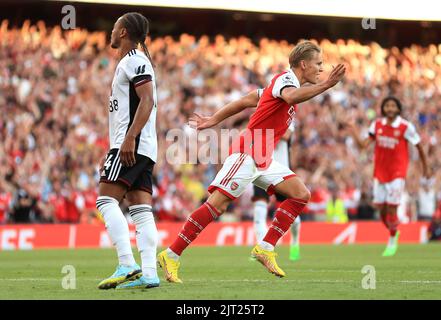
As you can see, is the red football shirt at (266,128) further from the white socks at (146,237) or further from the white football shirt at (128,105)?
the white socks at (146,237)

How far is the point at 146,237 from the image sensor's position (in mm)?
8789

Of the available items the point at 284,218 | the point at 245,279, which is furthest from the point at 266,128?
the point at 245,279

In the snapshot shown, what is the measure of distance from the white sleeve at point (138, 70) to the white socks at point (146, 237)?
1.18 metres

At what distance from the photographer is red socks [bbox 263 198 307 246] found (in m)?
10.1

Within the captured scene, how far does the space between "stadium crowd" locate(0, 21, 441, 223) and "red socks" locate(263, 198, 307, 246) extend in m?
10.0

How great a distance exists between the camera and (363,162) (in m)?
26.9

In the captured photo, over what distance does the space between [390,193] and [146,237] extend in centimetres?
889

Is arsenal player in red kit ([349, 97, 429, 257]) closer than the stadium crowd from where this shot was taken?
Yes

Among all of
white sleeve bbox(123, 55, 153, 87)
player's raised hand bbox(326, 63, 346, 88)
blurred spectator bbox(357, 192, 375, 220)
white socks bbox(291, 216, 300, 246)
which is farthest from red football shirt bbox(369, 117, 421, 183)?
white sleeve bbox(123, 55, 153, 87)

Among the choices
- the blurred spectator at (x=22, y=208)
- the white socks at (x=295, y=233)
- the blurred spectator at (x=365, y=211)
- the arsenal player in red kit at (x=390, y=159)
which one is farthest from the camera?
the blurred spectator at (x=365, y=211)

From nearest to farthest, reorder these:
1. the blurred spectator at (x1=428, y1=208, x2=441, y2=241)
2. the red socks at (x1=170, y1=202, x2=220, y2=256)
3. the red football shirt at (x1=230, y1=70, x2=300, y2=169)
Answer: the red socks at (x1=170, y1=202, x2=220, y2=256)
the red football shirt at (x1=230, y1=70, x2=300, y2=169)
the blurred spectator at (x1=428, y1=208, x2=441, y2=241)

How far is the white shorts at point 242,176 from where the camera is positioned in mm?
9797

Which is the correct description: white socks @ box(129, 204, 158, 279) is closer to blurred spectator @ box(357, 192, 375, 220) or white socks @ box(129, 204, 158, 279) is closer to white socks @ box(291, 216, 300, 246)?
white socks @ box(291, 216, 300, 246)

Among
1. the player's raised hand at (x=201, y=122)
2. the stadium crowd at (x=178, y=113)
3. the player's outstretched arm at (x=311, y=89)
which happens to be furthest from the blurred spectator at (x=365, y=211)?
the player's outstretched arm at (x=311, y=89)
